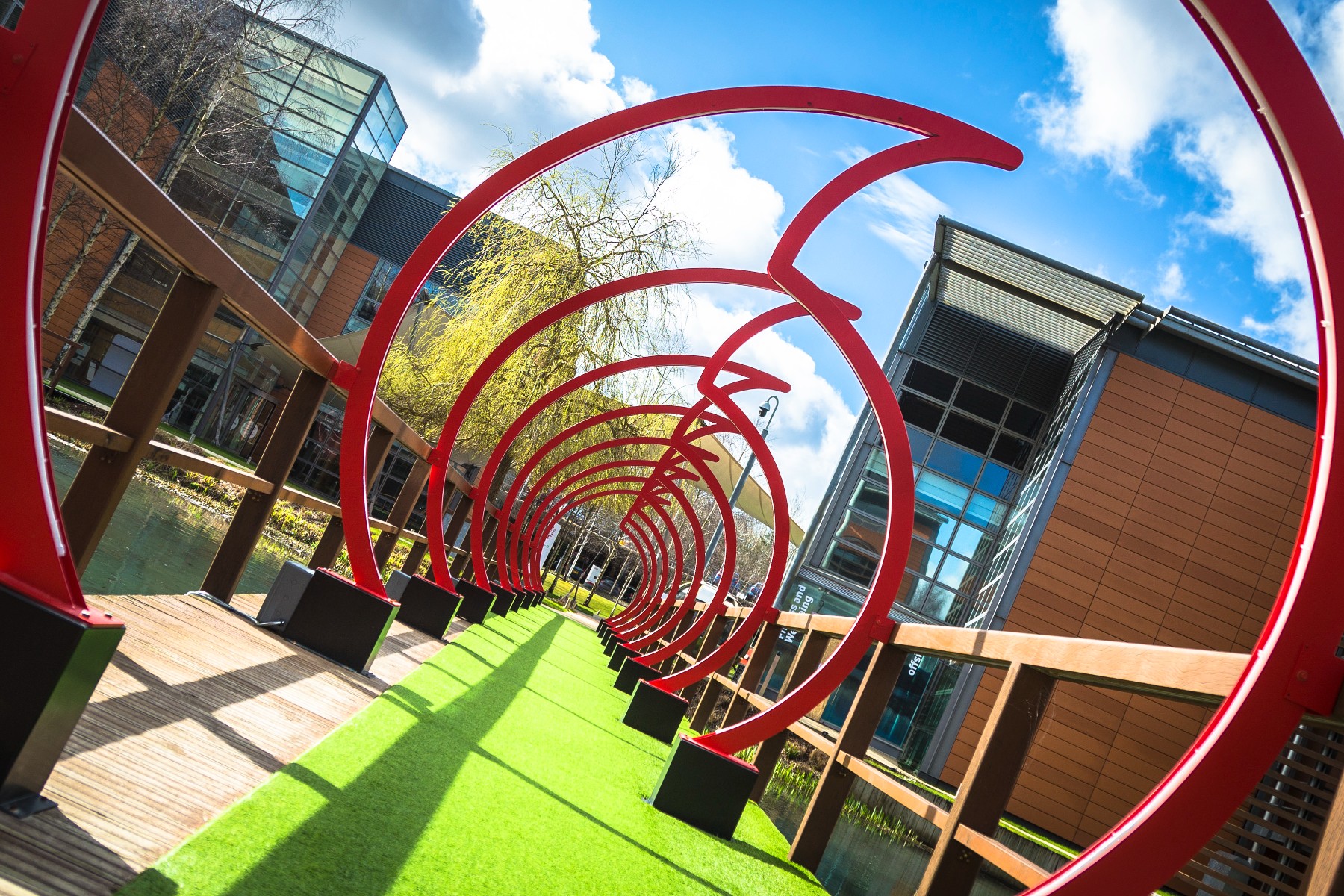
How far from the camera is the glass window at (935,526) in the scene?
18062 mm

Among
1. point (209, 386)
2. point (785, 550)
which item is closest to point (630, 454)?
point (785, 550)

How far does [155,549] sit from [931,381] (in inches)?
587

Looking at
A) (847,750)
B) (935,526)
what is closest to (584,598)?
(935,526)

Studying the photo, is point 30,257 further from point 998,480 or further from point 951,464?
point 998,480

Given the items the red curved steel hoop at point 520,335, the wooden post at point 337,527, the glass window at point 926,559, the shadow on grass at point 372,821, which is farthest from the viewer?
the glass window at point 926,559

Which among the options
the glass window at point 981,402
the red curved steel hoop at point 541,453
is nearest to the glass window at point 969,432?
the glass window at point 981,402

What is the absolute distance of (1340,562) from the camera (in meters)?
1.83

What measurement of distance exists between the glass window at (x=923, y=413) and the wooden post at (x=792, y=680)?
1289cm

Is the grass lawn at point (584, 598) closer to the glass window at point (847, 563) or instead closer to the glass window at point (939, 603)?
the glass window at point (847, 563)

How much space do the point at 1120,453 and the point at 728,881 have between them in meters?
15.2

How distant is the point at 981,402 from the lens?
60.3 feet

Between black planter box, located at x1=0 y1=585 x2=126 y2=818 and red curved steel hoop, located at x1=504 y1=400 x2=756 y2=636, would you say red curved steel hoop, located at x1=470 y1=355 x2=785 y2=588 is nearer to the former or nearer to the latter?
red curved steel hoop, located at x1=504 y1=400 x2=756 y2=636

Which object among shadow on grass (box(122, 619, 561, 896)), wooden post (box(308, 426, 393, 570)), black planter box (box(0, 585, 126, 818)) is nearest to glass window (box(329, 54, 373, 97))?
wooden post (box(308, 426, 393, 570))

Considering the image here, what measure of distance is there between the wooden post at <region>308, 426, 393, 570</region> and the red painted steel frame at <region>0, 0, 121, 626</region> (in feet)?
11.6
